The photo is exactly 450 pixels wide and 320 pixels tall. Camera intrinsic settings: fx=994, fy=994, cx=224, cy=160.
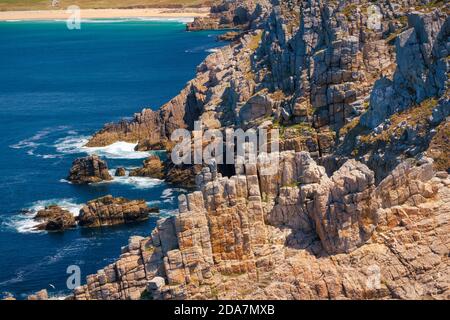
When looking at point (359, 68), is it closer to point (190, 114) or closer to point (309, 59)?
point (309, 59)

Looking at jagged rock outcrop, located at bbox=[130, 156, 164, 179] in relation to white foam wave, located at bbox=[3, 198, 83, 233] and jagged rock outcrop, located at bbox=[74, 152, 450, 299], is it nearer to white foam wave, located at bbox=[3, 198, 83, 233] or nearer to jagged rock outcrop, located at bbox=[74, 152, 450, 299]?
white foam wave, located at bbox=[3, 198, 83, 233]

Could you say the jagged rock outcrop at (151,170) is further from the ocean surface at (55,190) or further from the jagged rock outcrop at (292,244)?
the jagged rock outcrop at (292,244)

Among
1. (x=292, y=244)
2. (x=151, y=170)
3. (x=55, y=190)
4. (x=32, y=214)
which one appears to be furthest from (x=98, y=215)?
(x=292, y=244)

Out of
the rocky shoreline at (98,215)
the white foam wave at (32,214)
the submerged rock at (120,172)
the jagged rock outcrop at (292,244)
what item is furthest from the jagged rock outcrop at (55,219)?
the jagged rock outcrop at (292,244)

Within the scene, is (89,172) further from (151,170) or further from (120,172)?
(151,170)
